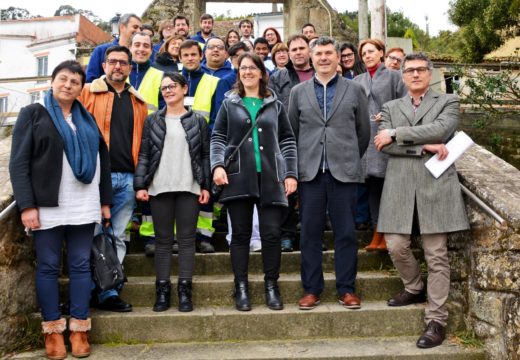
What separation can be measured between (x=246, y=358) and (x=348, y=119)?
1933 mm

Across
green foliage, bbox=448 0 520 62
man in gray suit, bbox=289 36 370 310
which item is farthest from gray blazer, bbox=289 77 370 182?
green foliage, bbox=448 0 520 62

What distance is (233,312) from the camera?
4.11 m

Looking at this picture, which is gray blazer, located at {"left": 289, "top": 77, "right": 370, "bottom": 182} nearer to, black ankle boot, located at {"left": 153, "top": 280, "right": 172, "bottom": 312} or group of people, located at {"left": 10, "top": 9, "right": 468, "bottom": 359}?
group of people, located at {"left": 10, "top": 9, "right": 468, "bottom": 359}

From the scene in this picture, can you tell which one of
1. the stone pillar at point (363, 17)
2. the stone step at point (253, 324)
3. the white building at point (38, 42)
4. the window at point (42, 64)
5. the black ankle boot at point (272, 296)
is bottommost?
the stone step at point (253, 324)

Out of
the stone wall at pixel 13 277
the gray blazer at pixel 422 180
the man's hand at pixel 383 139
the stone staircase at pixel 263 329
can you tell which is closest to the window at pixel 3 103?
the stone wall at pixel 13 277

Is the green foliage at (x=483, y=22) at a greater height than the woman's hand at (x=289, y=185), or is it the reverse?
the green foliage at (x=483, y=22)

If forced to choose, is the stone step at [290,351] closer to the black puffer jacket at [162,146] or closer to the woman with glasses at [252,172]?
the woman with glasses at [252,172]

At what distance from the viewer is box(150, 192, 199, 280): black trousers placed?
166 inches

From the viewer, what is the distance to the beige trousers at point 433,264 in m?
3.97

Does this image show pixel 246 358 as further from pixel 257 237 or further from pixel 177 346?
pixel 257 237

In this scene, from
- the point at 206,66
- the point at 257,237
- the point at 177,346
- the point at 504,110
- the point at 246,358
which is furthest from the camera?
the point at 504,110

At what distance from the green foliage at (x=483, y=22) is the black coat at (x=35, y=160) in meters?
11.2

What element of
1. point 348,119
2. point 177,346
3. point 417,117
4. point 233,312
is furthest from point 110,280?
point 417,117

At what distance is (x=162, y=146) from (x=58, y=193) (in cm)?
94
